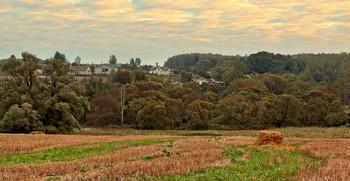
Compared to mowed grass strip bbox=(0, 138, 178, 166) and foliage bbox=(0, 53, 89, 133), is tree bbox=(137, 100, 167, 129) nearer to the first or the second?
foliage bbox=(0, 53, 89, 133)

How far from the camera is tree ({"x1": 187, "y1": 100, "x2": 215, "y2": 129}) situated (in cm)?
6994

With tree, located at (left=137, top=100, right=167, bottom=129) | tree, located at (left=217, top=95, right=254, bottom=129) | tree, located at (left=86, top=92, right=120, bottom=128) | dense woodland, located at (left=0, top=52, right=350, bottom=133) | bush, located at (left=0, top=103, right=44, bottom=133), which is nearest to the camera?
bush, located at (left=0, top=103, right=44, bottom=133)

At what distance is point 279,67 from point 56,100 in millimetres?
159805

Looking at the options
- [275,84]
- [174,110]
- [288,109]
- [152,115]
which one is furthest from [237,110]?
[275,84]

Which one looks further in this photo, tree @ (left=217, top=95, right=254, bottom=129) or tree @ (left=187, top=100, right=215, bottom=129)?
tree @ (left=217, top=95, right=254, bottom=129)

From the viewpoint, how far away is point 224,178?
1279cm

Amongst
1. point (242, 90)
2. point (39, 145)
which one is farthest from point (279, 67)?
point (39, 145)

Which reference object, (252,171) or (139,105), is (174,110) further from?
(252,171)

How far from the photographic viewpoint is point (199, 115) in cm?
7125

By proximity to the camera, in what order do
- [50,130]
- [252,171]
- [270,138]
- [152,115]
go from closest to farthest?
1. [252,171]
2. [270,138]
3. [50,130]
4. [152,115]

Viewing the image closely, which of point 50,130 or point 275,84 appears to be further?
point 275,84

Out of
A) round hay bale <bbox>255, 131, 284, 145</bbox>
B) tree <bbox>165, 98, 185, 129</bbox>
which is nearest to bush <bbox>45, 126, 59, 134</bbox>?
tree <bbox>165, 98, 185, 129</bbox>

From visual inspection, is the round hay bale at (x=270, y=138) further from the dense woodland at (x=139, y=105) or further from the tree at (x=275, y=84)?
the tree at (x=275, y=84)

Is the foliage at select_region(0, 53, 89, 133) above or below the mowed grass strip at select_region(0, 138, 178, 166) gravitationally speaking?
above
